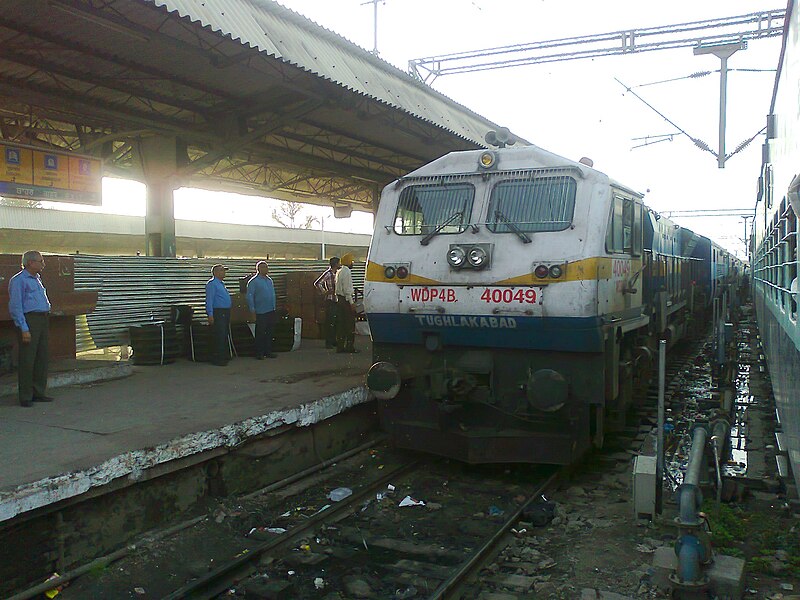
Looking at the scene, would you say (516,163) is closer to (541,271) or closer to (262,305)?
(541,271)

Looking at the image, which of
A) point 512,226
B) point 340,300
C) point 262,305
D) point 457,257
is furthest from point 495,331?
point 340,300

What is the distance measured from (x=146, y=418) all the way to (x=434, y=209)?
3.53 meters

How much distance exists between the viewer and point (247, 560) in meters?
4.86

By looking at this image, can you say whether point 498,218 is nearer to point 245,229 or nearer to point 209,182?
point 209,182

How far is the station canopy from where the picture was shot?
28.0ft

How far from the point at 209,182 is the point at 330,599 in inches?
723

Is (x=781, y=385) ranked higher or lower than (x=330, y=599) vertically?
higher

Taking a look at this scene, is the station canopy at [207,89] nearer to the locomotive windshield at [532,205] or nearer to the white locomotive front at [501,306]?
the white locomotive front at [501,306]

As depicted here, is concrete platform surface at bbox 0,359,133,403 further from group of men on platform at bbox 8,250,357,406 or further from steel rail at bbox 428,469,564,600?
steel rail at bbox 428,469,564,600

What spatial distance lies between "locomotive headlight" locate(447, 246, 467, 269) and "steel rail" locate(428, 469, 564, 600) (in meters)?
2.27

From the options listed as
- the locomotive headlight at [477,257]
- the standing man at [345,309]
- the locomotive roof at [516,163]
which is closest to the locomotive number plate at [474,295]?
the locomotive headlight at [477,257]

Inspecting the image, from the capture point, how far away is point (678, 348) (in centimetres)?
1667

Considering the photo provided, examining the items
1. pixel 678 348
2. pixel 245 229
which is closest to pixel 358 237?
pixel 245 229

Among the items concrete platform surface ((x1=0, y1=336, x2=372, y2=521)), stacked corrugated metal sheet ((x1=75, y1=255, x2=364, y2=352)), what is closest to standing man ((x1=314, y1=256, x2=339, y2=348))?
concrete platform surface ((x1=0, y1=336, x2=372, y2=521))
